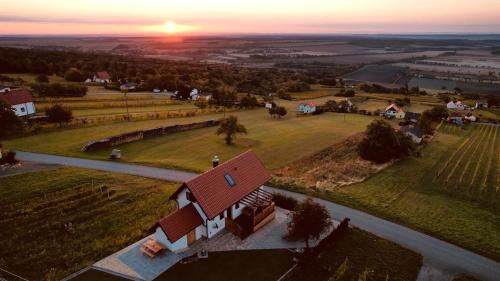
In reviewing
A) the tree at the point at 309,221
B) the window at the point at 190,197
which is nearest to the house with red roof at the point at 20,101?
the window at the point at 190,197

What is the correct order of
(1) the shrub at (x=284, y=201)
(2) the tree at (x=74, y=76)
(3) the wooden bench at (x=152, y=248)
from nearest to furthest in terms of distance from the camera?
1. (3) the wooden bench at (x=152, y=248)
2. (1) the shrub at (x=284, y=201)
3. (2) the tree at (x=74, y=76)

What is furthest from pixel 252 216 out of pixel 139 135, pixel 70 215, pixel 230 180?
pixel 139 135

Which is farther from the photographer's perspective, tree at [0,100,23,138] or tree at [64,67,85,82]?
tree at [64,67,85,82]

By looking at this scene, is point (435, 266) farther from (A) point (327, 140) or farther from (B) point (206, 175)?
(A) point (327, 140)

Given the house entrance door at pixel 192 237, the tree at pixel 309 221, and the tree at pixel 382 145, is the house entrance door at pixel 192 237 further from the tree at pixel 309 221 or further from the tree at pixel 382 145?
the tree at pixel 382 145

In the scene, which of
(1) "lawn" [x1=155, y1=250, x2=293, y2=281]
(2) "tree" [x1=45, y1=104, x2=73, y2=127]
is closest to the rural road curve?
(1) "lawn" [x1=155, y1=250, x2=293, y2=281]

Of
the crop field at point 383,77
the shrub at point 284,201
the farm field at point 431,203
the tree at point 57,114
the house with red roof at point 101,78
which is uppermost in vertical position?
the tree at point 57,114

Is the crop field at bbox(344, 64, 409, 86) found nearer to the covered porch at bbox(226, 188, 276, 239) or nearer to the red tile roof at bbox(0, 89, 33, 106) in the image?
the red tile roof at bbox(0, 89, 33, 106)

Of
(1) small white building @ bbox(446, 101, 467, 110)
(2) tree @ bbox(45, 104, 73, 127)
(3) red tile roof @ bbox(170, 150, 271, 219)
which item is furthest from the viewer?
(1) small white building @ bbox(446, 101, 467, 110)

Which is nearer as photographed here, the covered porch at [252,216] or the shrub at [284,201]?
the covered porch at [252,216]
